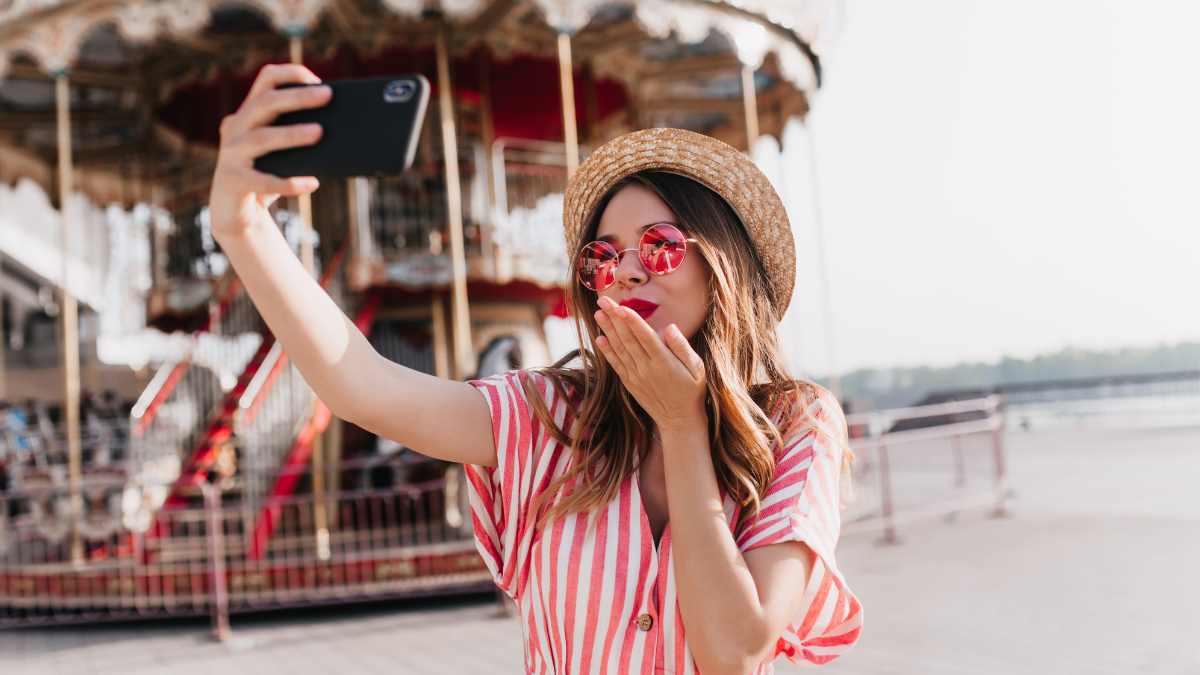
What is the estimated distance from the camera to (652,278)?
1.51 m

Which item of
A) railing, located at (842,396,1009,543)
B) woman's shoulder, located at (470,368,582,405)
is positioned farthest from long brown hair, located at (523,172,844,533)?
railing, located at (842,396,1009,543)

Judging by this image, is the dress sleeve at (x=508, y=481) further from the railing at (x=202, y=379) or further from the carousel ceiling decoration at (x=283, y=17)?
the railing at (x=202, y=379)

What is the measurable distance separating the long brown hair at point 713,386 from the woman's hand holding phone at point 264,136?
606 millimetres

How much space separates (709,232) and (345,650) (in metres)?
5.83

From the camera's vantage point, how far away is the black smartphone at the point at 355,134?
3.66 feet

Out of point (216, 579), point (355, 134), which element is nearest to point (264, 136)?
point (355, 134)

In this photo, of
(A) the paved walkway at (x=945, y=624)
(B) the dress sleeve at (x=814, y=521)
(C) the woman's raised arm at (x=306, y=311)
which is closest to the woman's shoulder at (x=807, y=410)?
(B) the dress sleeve at (x=814, y=521)

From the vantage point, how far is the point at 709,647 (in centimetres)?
130

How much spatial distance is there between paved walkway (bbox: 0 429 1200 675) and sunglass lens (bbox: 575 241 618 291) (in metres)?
4.39

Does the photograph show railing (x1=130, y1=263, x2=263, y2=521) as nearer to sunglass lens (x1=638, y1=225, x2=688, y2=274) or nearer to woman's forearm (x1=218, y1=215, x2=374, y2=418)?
woman's forearm (x1=218, y1=215, x2=374, y2=418)

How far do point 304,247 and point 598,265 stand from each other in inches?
287

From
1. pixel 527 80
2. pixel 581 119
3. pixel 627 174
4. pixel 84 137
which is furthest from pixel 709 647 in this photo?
pixel 84 137

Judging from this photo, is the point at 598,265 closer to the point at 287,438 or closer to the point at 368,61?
the point at 287,438

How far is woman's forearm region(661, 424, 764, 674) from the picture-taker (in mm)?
1296
